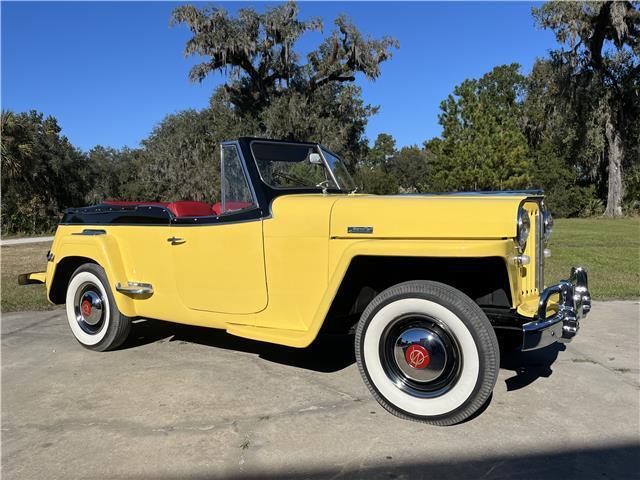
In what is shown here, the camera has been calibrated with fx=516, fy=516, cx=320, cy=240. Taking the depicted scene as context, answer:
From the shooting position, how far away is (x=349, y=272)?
10.5 ft

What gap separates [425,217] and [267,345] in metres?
2.28

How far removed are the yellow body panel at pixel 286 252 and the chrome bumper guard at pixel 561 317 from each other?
0.20 metres

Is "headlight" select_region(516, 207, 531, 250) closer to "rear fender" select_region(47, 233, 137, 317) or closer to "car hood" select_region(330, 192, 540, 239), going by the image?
"car hood" select_region(330, 192, 540, 239)

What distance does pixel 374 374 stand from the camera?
313 centimetres

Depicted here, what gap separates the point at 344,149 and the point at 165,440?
2568cm

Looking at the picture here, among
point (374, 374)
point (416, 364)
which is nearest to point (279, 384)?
point (374, 374)

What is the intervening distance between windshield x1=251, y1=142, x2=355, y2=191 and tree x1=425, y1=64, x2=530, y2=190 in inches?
1013

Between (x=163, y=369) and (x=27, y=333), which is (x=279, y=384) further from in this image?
(x=27, y=333)

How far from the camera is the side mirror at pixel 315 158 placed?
13.8 ft

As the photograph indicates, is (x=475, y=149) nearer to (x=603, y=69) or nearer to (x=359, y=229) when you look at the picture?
(x=603, y=69)

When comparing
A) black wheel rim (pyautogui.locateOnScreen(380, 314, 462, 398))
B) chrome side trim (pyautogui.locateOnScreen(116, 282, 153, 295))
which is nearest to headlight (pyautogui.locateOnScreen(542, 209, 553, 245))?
black wheel rim (pyautogui.locateOnScreen(380, 314, 462, 398))

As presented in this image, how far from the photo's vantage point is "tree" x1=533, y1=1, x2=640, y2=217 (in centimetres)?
2550

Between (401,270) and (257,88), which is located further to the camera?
(257,88)

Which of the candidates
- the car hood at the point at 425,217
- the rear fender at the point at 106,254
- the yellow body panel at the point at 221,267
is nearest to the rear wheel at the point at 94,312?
the rear fender at the point at 106,254
